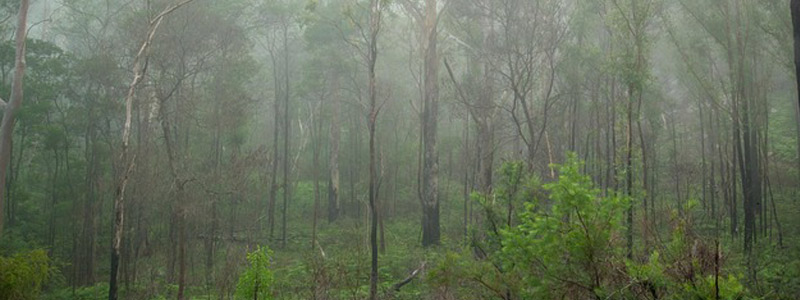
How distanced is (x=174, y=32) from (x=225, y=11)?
3.05 m

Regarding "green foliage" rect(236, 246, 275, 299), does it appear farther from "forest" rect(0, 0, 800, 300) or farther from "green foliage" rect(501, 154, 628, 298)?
"green foliage" rect(501, 154, 628, 298)

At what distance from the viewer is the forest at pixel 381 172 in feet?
23.3

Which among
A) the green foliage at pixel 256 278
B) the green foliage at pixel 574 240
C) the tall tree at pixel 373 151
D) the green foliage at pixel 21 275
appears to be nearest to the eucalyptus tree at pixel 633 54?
the tall tree at pixel 373 151

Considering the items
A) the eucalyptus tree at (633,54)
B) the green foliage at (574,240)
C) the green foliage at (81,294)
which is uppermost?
the eucalyptus tree at (633,54)

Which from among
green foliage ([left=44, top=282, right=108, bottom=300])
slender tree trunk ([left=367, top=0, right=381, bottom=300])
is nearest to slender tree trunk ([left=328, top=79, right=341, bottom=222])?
green foliage ([left=44, top=282, right=108, bottom=300])

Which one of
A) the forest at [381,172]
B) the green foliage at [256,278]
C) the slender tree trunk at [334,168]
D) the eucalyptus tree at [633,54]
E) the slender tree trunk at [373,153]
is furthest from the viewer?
the slender tree trunk at [334,168]

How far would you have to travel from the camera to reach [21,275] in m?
8.17

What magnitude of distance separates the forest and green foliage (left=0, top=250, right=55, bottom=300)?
3 centimetres

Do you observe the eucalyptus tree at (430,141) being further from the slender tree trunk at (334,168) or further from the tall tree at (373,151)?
the tall tree at (373,151)

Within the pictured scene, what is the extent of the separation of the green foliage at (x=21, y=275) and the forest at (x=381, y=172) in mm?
33

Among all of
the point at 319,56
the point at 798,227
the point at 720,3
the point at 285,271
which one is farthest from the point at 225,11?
the point at 798,227

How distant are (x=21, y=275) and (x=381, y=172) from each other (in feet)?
36.3

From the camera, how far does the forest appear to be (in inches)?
280

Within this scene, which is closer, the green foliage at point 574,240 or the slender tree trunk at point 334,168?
the green foliage at point 574,240
